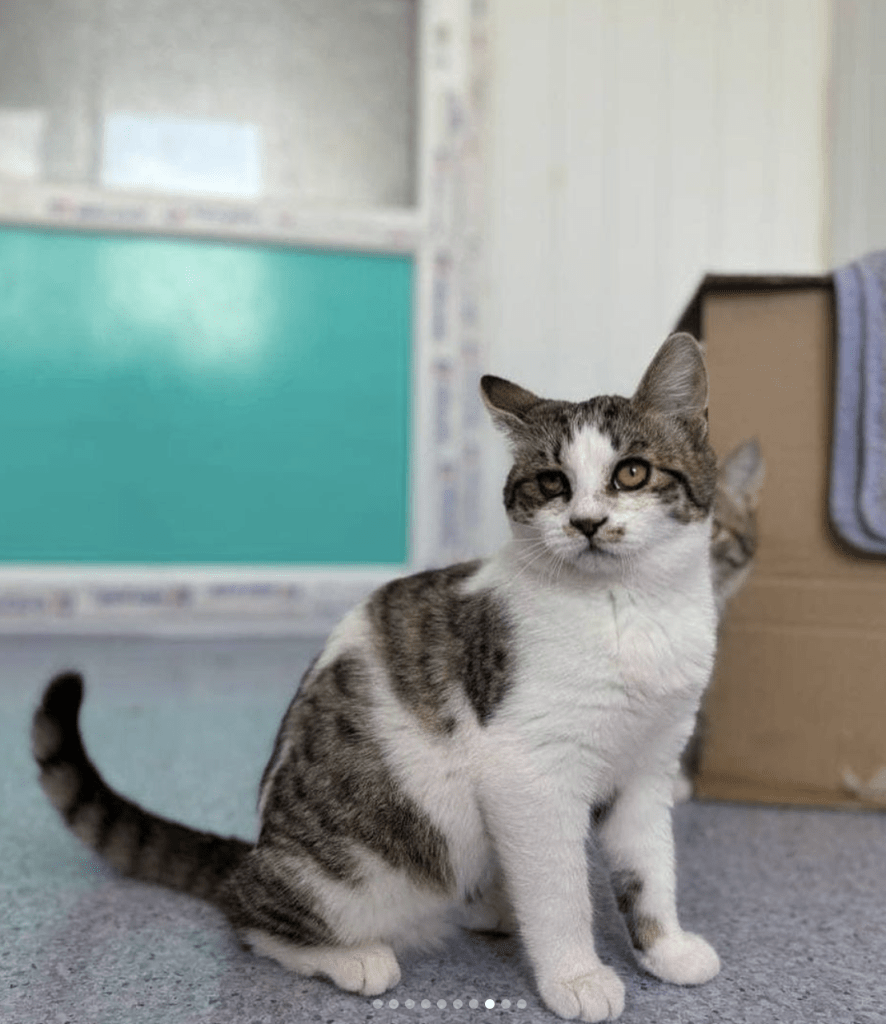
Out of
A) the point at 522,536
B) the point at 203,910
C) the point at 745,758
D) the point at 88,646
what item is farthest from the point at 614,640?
the point at 88,646

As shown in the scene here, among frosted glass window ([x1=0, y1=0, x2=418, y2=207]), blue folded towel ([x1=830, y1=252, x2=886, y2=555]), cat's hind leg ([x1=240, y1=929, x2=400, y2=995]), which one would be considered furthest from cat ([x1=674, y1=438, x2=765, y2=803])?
frosted glass window ([x1=0, y1=0, x2=418, y2=207])

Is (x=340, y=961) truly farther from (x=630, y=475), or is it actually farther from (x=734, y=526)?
(x=734, y=526)

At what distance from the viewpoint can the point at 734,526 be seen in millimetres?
1157

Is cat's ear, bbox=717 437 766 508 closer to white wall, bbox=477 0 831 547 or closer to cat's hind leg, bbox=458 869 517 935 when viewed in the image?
cat's hind leg, bbox=458 869 517 935

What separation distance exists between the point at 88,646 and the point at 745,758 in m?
1.76

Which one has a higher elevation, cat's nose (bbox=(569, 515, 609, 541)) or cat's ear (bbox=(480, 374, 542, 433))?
cat's ear (bbox=(480, 374, 542, 433))

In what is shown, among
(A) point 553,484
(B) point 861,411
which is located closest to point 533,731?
(A) point 553,484

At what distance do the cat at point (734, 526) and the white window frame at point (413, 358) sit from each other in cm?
137

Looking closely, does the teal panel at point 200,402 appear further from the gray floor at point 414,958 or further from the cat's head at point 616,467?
the cat's head at point 616,467

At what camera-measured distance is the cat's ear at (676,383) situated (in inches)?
28.0

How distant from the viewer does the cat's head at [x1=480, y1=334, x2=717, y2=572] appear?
67 centimetres

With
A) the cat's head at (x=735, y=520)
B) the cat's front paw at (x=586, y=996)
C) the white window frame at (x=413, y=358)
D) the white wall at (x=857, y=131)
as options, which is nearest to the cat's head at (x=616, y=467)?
the cat's front paw at (x=586, y=996)

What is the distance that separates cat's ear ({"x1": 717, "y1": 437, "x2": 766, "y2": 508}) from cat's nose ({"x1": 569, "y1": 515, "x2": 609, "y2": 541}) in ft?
1.89

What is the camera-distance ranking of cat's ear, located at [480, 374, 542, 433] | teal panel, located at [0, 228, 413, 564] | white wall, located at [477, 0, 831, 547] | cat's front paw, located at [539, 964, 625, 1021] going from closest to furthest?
cat's front paw, located at [539, 964, 625, 1021]
cat's ear, located at [480, 374, 542, 433]
teal panel, located at [0, 228, 413, 564]
white wall, located at [477, 0, 831, 547]
